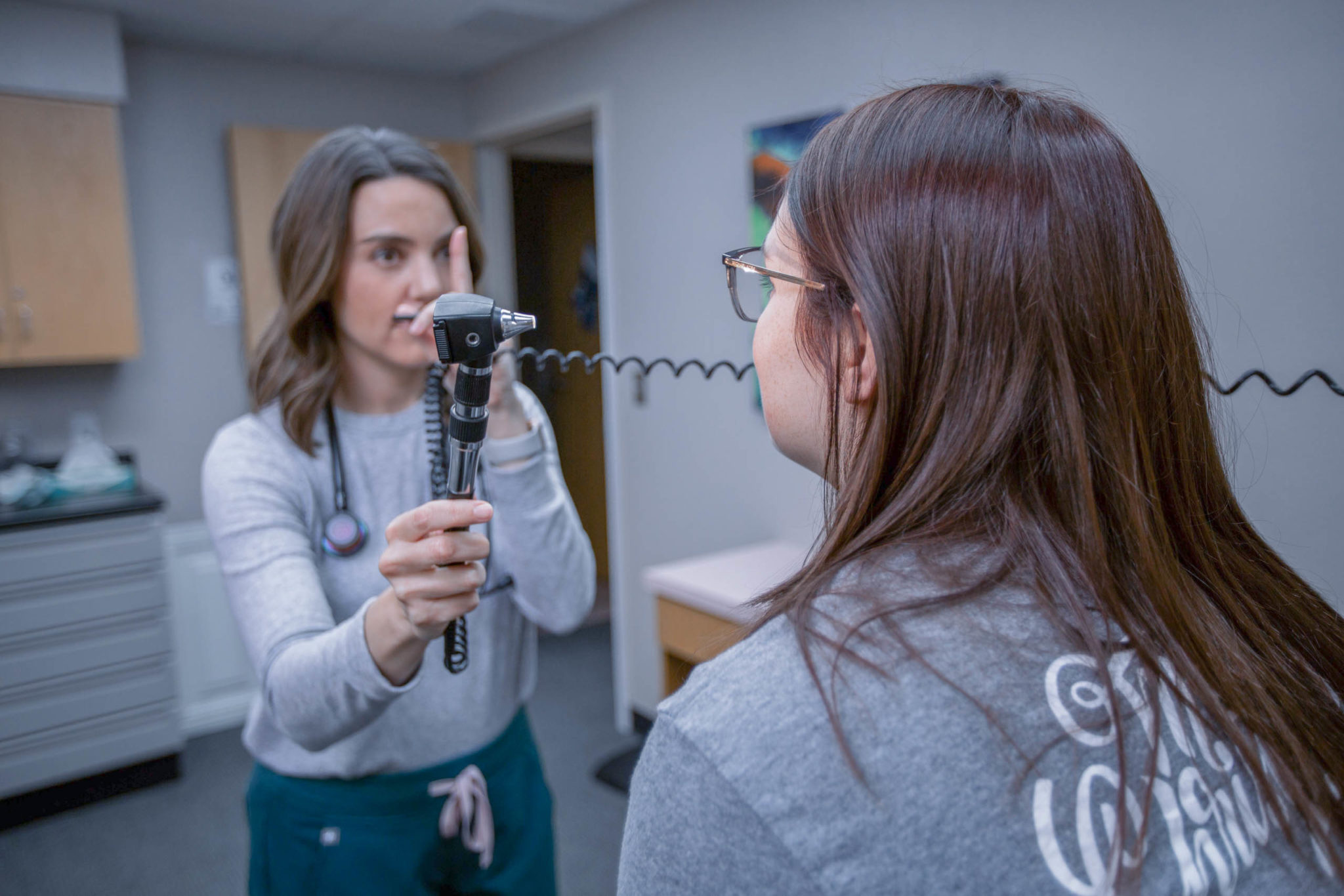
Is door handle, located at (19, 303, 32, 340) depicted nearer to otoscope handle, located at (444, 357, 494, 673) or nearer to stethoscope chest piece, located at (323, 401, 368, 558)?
stethoscope chest piece, located at (323, 401, 368, 558)

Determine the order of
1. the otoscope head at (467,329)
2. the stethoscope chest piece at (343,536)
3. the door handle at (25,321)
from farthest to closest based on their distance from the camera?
1. the door handle at (25,321)
2. the stethoscope chest piece at (343,536)
3. the otoscope head at (467,329)

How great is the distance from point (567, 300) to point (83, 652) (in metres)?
2.80

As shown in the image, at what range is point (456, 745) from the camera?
1.12 m

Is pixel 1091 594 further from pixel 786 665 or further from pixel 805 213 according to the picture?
pixel 805 213

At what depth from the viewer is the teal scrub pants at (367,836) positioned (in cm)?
108

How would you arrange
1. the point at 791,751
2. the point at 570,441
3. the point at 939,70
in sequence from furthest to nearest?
the point at 570,441 < the point at 939,70 < the point at 791,751

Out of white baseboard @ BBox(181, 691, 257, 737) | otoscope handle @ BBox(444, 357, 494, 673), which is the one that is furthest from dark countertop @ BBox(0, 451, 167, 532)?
otoscope handle @ BBox(444, 357, 494, 673)

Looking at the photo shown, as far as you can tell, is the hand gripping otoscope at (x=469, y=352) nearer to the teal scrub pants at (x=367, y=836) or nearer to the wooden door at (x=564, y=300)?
the teal scrub pants at (x=367, y=836)

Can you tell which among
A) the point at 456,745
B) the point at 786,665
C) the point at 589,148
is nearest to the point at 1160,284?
the point at 786,665

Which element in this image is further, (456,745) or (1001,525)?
(456,745)

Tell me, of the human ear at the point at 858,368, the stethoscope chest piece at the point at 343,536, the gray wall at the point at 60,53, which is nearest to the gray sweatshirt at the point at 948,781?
the human ear at the point at 858,368

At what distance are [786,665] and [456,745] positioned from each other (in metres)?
0.77

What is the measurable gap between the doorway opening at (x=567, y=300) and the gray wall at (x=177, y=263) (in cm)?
138

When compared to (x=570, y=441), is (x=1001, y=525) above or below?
above
